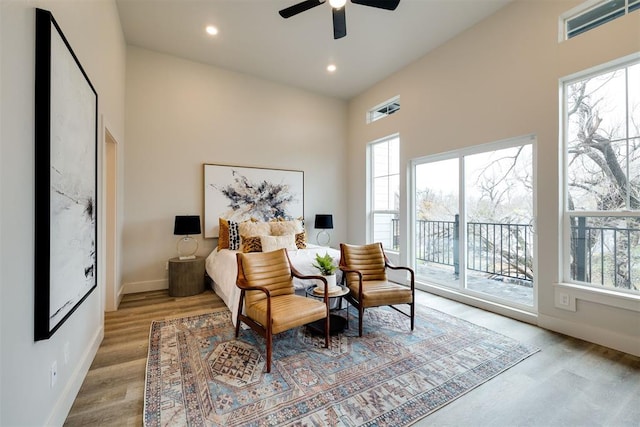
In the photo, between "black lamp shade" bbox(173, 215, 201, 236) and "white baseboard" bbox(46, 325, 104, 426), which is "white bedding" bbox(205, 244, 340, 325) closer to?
"black lamp shade" bbox(173, 215, 201, 236)

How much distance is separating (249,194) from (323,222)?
1479 mm

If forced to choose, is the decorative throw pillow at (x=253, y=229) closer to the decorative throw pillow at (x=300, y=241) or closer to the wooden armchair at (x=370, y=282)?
the decorative throw pillow at (x=300, y=241)

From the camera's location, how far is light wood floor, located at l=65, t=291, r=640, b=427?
5.72 feet

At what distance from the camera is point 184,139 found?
→ 4.55m

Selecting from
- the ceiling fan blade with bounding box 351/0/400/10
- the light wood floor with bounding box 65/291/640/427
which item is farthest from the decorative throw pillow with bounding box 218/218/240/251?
the ceiling fan blade with bounding box 351/0/400/10

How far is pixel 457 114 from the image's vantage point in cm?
397

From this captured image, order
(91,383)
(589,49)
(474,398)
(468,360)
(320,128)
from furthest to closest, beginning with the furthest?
(320,128)
(589,49)
(468,360)
(91,383)
(474,398)

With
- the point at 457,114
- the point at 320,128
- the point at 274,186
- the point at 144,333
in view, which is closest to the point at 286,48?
the point at 320,128

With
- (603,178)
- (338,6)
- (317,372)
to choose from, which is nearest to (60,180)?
(317,372)

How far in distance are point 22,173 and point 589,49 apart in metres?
4.49

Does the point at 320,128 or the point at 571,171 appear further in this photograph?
the point at 320,128

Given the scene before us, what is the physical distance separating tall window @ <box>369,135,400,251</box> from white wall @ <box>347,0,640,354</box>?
0.54 metres

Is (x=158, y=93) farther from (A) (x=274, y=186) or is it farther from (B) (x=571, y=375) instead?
(B) (x=571, y=375)

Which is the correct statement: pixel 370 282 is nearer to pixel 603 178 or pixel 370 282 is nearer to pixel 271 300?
pixel 271 300
